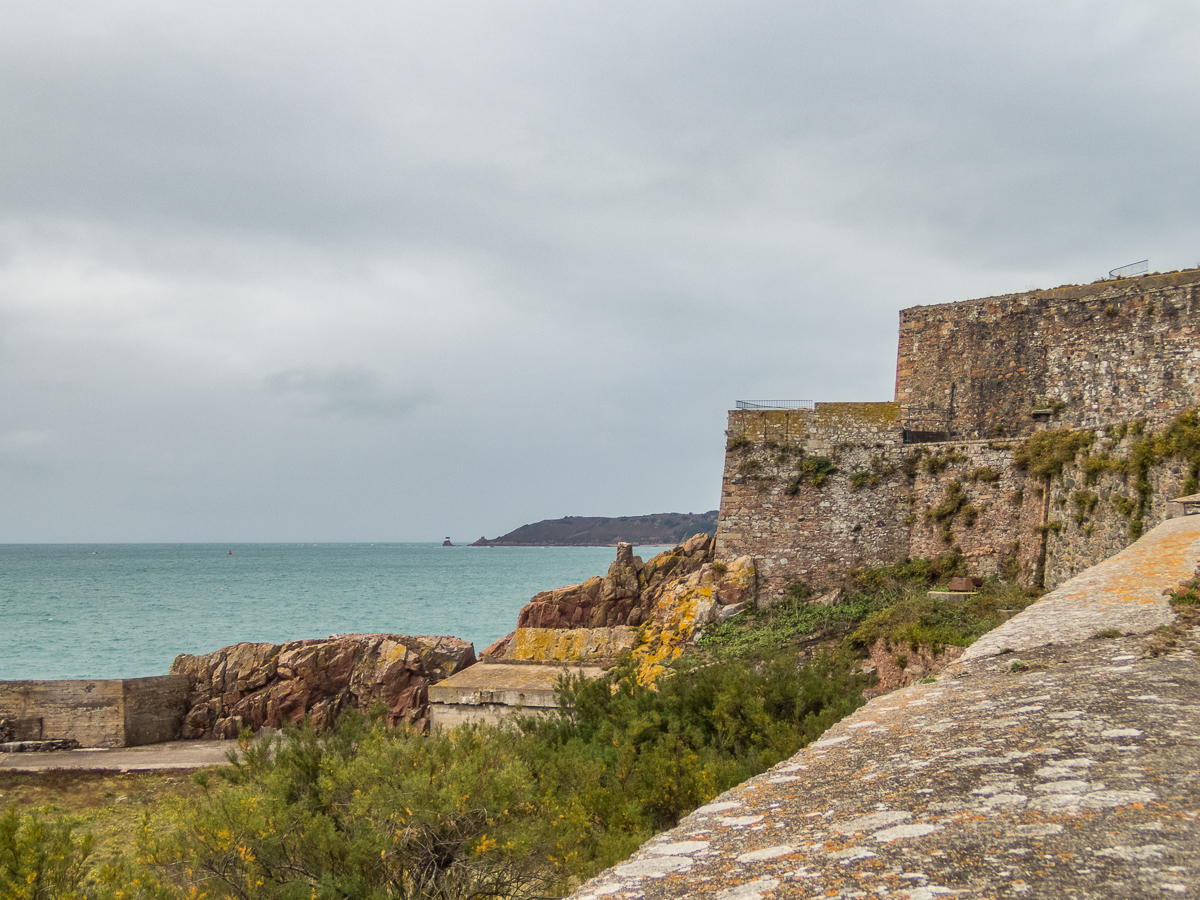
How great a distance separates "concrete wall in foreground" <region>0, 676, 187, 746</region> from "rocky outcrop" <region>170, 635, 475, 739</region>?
1465 mm

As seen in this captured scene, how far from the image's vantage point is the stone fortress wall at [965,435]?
16922 mm

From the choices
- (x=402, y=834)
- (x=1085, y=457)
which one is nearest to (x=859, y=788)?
(x=402, y=834)

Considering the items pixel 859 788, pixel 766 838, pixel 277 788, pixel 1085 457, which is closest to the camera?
pixel 766 838

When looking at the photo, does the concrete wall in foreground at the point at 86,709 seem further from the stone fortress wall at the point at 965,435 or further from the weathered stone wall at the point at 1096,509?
the weathered stone wall at the point at 1096,509

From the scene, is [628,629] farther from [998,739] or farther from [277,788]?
[998,739]

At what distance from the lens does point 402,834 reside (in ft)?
20.4

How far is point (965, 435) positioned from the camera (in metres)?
19.6

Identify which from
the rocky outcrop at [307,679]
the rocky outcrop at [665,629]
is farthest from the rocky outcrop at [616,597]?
the rocky outcrop at [665,629]

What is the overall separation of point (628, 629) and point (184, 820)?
499 inches

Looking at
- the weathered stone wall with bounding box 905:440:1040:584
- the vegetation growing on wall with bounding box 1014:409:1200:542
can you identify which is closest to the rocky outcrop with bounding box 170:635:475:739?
the weathered stone wall with bounding box 905:440:1040:584

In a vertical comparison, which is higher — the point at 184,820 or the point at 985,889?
the point at 985,889

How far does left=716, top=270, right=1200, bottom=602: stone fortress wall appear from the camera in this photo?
55.5ft

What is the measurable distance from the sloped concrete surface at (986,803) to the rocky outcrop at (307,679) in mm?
21061

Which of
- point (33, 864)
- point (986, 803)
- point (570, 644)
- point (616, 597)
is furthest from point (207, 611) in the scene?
point (986, 803)
